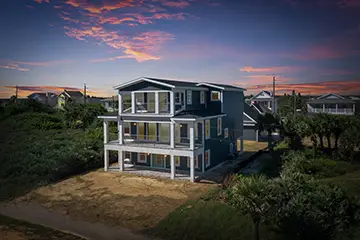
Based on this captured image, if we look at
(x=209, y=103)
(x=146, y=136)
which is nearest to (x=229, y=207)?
(x=146, y=136)

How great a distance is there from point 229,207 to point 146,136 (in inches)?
320

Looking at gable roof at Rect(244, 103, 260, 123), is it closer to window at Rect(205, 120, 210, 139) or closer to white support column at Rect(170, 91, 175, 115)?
window at Rect(205, 120, 210, 139)

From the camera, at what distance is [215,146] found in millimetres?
16734

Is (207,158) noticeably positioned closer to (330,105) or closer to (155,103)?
(155,103)

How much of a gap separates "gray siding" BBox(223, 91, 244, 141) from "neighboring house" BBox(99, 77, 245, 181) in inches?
4.1

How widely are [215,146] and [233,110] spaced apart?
3.38 meters

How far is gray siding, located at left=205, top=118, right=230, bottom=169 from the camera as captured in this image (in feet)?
53.4

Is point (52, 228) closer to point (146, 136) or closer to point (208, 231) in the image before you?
point (208, 231)

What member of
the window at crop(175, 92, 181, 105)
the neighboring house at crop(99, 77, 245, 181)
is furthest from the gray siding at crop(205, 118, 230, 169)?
the window at crop(175, 92, 181, 105)

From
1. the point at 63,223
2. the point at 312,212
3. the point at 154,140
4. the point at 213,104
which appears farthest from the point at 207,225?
the point at 213,104

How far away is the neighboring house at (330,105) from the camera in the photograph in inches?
710

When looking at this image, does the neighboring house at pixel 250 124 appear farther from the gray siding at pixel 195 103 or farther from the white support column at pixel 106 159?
the white support column at pixel 106 159

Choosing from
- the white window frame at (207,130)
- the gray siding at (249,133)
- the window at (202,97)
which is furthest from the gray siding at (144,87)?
the gray siding at (249,133)

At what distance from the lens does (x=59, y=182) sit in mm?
14453
